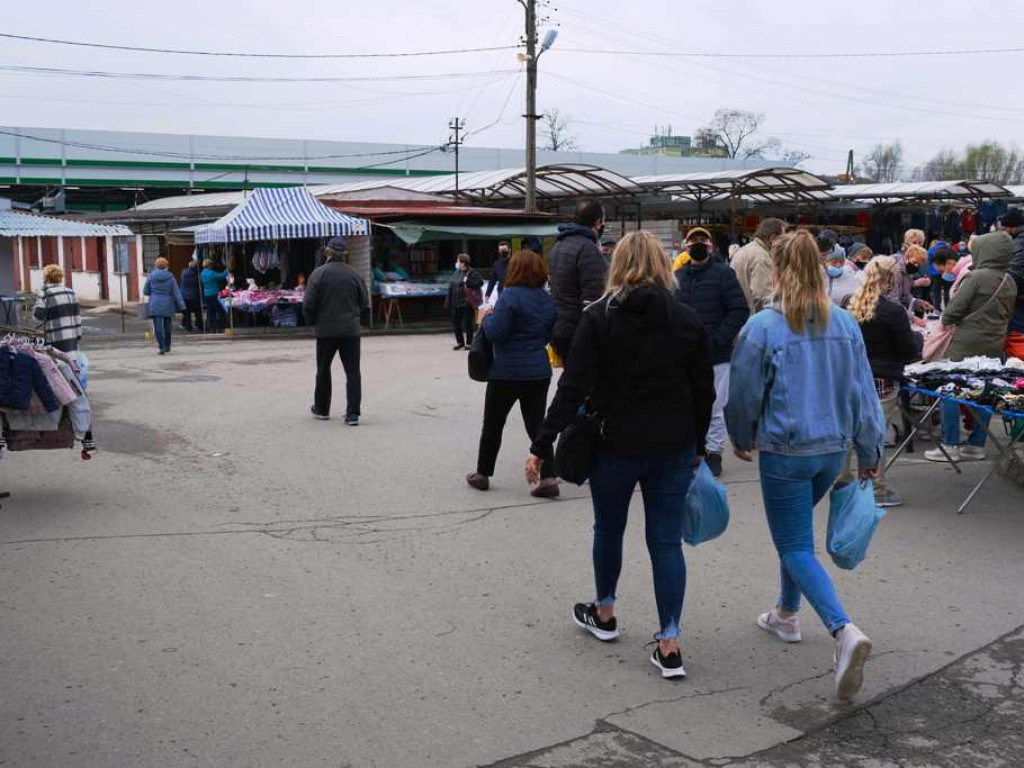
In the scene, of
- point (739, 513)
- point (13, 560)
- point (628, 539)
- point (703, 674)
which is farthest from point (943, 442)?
point (13, 560)

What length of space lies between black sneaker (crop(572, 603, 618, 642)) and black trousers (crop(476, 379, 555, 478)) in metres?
2.78

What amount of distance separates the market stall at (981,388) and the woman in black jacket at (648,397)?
3.11 meters

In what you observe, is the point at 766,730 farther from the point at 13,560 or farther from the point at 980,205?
the point at 980,205

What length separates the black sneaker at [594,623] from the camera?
5.16 meters

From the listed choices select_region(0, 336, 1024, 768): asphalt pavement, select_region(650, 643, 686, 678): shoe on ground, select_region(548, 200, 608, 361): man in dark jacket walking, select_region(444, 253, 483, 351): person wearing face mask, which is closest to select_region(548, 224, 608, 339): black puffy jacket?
select_region(548, 200, 608, 361): man in dark jacket walking

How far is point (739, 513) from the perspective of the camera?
7645 mm

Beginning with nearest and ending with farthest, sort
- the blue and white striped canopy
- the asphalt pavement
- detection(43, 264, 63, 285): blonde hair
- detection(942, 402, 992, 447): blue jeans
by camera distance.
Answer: the asphalt pavement
detection(942, 402, 992, 447): blue jeans
detection(43, 264, 63, 285): blonde hair
the blue and white striped canopy

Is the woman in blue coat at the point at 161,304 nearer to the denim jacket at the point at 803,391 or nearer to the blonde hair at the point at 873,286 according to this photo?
the blonde hair at the point at 873,286

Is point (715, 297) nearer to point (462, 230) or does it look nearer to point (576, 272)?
point (576, 272)

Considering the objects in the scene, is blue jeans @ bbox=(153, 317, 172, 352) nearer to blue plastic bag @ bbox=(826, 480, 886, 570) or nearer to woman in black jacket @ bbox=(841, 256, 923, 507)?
woman in black jacket @ bbox=(841, 256, 923, 507)

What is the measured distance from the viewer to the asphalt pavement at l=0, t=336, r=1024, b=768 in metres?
4.17

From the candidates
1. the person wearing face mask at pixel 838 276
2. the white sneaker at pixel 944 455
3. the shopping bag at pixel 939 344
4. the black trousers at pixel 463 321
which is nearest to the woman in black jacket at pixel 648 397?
the white sneaker at pixel 944 455

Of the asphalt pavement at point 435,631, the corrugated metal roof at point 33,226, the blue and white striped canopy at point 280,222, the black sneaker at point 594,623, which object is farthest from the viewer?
the blue and white striped canopy at point 280,222

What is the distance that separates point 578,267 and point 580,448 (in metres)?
3.41
